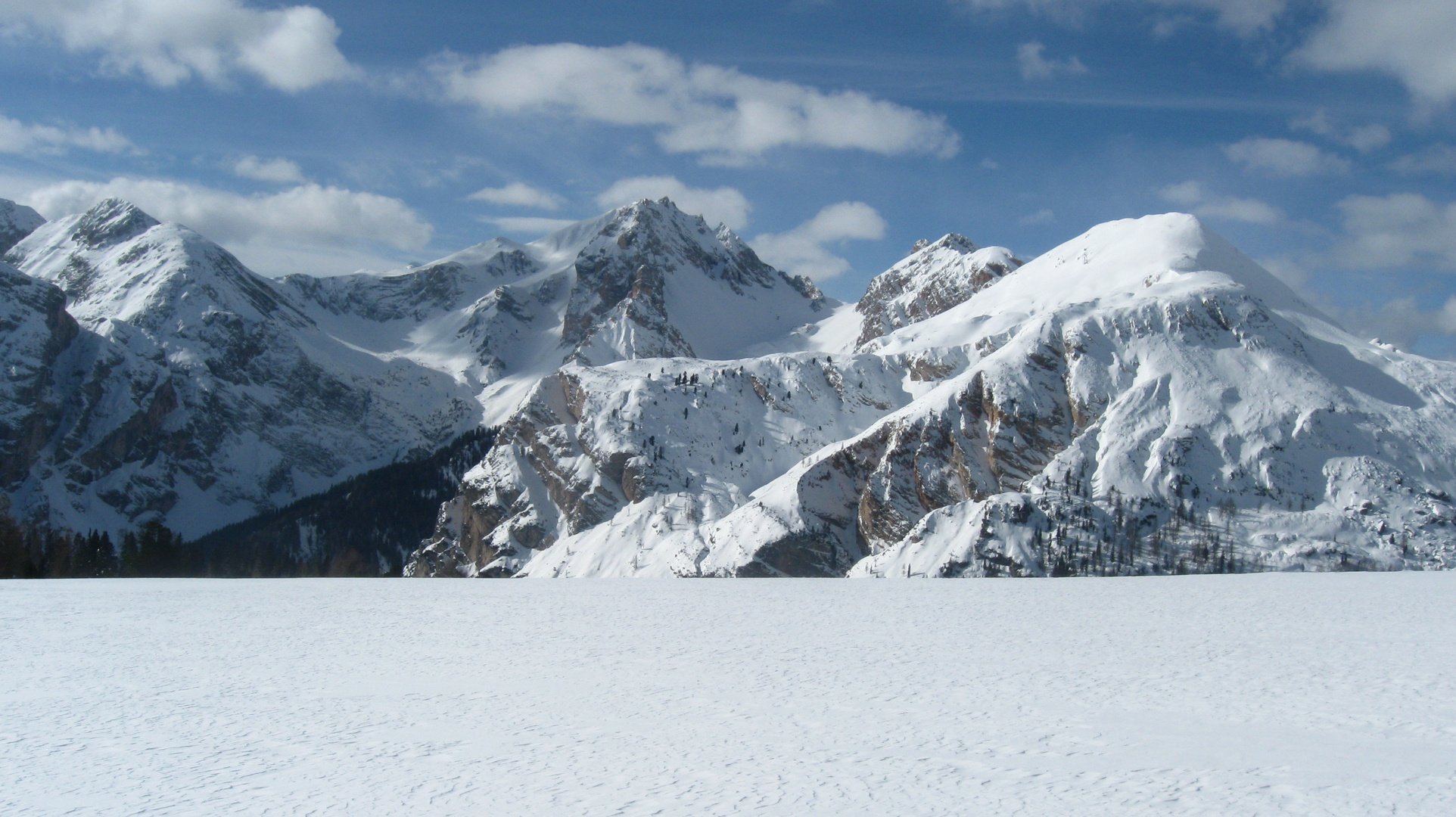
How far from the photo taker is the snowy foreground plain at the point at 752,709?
17078mm

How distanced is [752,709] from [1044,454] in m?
117

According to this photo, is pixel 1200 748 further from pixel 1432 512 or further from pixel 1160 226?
pixel 1160 226

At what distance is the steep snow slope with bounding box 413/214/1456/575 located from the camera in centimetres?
11394

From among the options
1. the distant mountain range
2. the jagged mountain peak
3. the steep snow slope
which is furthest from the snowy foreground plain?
the jagged mountain peak

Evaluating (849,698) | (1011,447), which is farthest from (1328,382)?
(849,698)

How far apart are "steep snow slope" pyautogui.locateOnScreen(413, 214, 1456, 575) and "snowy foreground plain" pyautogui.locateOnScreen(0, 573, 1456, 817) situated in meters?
78.0

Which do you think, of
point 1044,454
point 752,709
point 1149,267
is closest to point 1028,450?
point 1044,454

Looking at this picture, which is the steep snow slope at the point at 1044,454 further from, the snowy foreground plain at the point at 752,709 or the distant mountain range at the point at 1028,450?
the snowy foreground plain at the point at 752,709

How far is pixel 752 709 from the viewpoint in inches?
899

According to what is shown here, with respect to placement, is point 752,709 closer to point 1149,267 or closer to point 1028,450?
point 1028,450

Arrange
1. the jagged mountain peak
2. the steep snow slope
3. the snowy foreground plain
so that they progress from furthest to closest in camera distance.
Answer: the jagged mountain peak < the steep snow slope < the snowy foreground plain

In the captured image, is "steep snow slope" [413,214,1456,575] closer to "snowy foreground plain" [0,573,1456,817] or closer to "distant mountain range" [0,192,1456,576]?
"distant mountain range" [0,192,1456,576]

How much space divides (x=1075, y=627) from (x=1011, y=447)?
10244cm

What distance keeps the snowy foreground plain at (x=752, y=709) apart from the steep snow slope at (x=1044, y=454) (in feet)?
256
